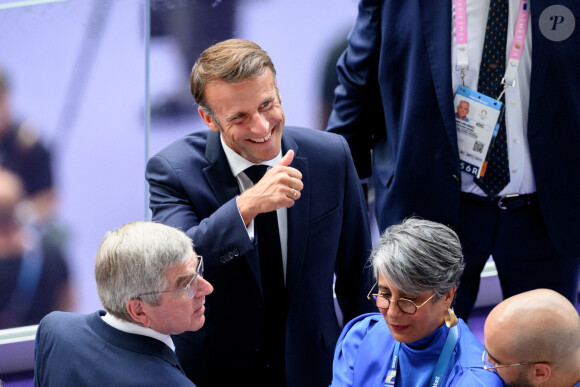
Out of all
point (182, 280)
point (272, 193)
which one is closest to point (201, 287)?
point (182, 280)

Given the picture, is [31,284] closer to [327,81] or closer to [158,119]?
[158,119]

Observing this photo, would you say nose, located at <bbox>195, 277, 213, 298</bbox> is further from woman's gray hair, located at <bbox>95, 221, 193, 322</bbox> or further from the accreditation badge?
the accreditation badge

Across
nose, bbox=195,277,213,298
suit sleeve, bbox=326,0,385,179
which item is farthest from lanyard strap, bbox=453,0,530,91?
nose, bbox=195,277,213,298

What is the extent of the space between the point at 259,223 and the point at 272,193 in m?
0.24

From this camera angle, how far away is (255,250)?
2.28 m

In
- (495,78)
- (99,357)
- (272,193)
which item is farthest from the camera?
(495,78)

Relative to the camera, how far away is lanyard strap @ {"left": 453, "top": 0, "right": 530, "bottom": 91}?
2502mm

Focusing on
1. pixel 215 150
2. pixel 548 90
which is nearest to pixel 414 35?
pixel 548 90

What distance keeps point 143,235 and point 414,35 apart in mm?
1164

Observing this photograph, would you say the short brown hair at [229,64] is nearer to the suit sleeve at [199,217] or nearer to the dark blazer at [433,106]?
the suit sleeve at [199,217]

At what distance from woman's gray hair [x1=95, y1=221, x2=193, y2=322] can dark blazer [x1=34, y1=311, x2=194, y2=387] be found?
7cm

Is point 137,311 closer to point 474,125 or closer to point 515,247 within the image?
point 474,125

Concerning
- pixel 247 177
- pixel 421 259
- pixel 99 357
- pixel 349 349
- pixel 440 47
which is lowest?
pixel 349 349

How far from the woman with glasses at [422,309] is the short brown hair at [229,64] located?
592 millimetres
